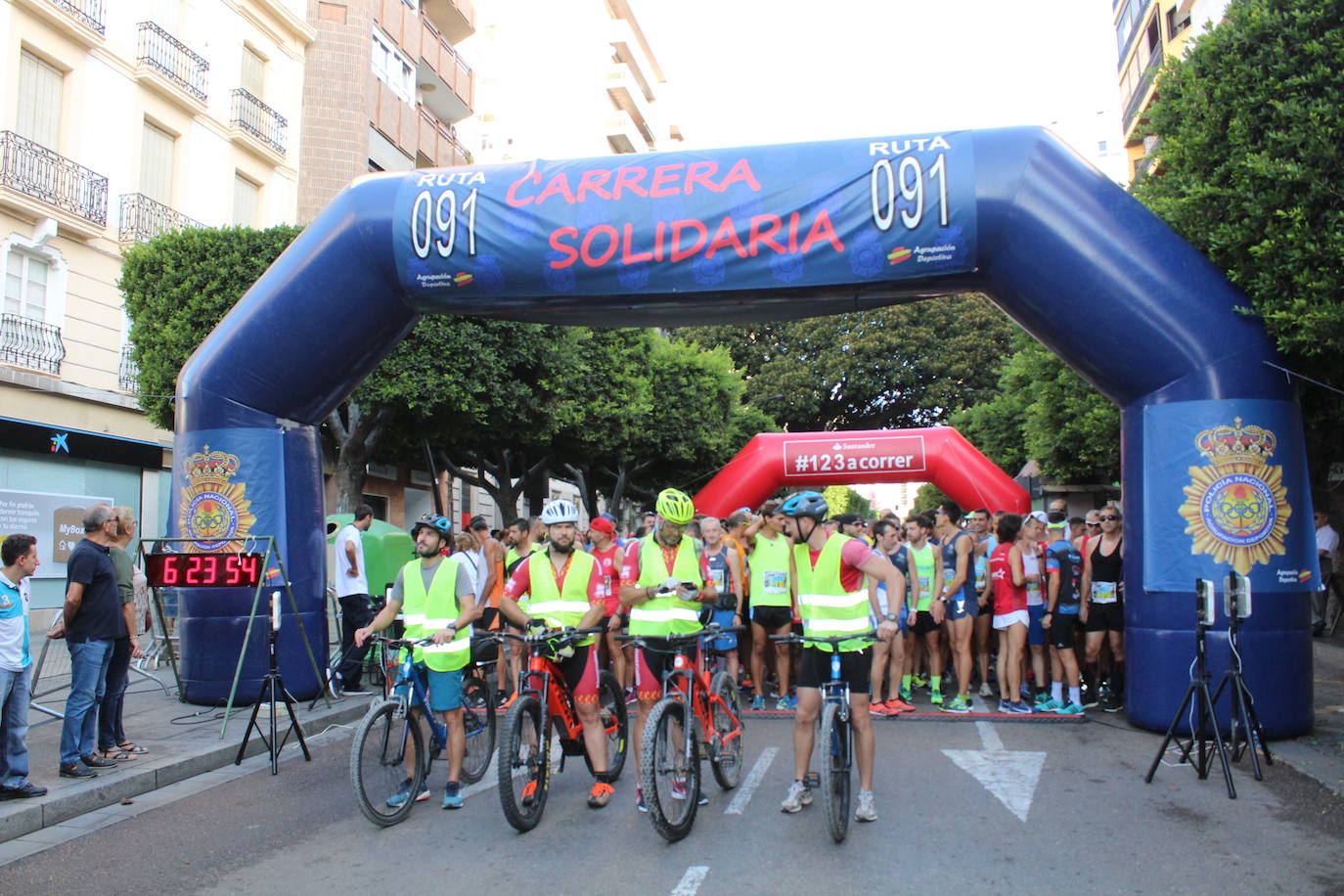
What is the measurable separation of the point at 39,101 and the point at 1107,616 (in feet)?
57.3

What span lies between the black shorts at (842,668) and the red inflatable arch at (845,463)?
14.9 metres

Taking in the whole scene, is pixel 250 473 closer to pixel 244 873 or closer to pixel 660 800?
pixel 244 873

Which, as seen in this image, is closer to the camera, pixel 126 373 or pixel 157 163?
pixel 126 373

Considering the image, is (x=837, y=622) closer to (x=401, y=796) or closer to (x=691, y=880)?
(x=691, y=880)

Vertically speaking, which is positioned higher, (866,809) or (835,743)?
(835,743)

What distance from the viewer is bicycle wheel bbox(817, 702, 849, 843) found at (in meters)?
5.35

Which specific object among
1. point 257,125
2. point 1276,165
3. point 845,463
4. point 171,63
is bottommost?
point 845,463

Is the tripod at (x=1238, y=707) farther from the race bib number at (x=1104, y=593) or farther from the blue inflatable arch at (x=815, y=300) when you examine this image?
the race bib number at (x=1104, y=593)

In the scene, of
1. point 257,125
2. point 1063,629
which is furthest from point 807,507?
point 257,125

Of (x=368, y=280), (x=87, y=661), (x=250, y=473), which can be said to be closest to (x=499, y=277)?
(x=368, y=280)

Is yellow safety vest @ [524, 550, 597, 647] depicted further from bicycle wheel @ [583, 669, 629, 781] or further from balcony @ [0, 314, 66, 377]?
balcony @ [0, 314, 66, 377]

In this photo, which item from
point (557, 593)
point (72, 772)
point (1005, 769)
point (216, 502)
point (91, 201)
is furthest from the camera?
point (91, 201)

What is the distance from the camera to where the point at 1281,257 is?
789 centimetres

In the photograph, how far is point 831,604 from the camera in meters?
5.92
